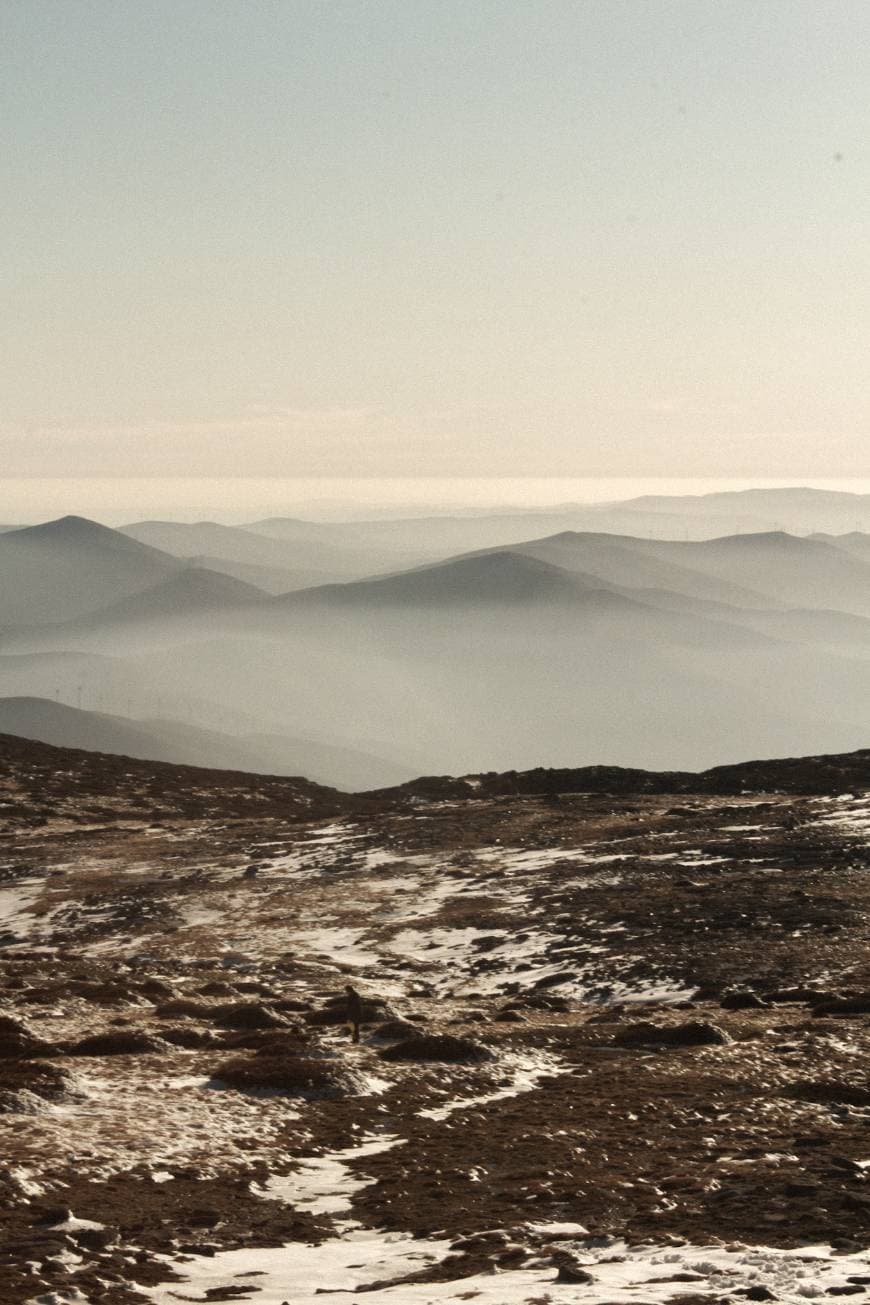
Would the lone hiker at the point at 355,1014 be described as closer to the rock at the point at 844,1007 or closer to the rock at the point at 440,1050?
the rock at the point at 440,1050

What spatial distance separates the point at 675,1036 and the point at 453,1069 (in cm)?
487

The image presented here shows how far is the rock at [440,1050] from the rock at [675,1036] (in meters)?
3.23

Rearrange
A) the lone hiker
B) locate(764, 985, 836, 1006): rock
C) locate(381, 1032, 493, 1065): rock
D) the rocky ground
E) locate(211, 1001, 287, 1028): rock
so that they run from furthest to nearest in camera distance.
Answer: locate(764, 985, 836, 1006): rock, locate(211, 1001, 287, 1028): rock, the lone hiker, locate(381, 1032, 493, 1065): rock, the rocky ground

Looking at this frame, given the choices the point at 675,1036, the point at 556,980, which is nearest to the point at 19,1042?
the point at 675,1036

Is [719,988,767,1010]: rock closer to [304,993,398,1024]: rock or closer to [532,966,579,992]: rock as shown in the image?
[532,966,579,992]: rock

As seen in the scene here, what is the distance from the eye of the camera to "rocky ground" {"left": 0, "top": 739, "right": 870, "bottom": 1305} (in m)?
14.6

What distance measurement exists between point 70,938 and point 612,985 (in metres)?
21.1

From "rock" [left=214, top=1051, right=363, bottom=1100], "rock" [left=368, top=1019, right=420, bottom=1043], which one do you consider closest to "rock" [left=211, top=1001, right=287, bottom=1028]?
"rock" [left=368, top=1019, right=420, bottom=1043]

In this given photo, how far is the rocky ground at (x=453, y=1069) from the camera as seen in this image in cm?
1457

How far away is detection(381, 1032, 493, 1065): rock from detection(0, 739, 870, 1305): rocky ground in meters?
0.07

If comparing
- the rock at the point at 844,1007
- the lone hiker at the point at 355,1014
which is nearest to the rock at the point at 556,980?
the rock at the point at 844,1007

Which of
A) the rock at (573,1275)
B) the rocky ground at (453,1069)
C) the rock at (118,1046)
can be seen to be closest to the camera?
the rock at (573,1275)

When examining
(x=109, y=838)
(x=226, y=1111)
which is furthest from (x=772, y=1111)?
(x=109, y=838)

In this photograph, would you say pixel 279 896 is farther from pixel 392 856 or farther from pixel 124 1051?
pixel 124 1051
